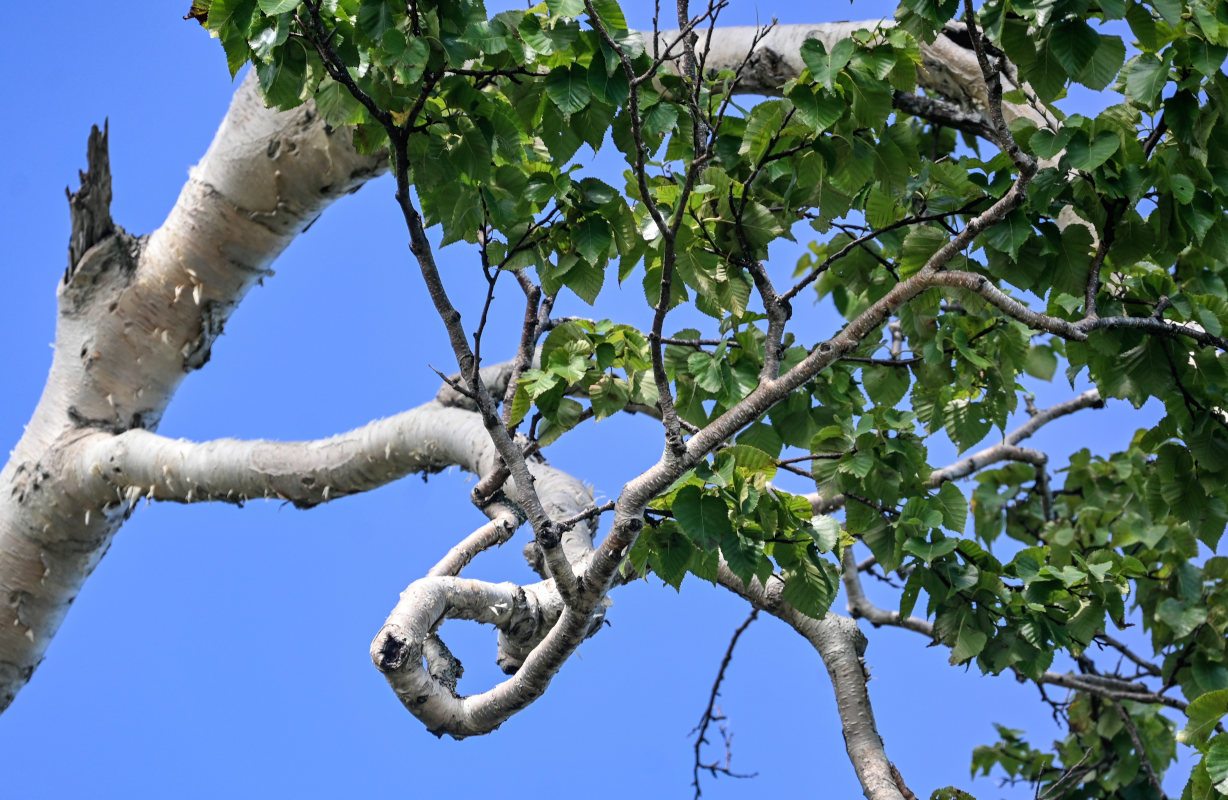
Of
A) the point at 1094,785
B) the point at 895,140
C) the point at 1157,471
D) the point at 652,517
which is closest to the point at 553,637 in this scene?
the point at 652,517

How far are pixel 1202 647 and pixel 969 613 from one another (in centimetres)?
94

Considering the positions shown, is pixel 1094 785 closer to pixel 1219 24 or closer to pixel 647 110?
pixel 1219 24

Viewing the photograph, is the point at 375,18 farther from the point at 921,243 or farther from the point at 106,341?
the point at 106,341

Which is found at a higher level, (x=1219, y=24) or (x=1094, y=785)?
(x=1219, y=24)

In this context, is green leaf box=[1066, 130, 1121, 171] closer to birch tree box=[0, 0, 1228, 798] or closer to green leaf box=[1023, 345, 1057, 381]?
birch tree box=[0, 0, 1228, 798]

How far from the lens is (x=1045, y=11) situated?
1.29 metres

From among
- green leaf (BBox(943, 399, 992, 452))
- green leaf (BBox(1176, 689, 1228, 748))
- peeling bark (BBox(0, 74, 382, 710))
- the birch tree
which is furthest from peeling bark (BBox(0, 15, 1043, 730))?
green leaf (BBox(1176, 689, 1228, 748))

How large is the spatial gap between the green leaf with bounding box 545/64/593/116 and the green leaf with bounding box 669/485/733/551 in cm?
54

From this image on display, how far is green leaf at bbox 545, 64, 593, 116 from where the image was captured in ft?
4.32

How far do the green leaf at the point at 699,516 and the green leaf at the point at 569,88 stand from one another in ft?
1.78

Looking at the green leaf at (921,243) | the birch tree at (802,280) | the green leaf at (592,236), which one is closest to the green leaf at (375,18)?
the birch tree at (802,280)

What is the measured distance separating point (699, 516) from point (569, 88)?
61 centimetres

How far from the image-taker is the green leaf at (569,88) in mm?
1316

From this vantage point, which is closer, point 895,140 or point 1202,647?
point 895,140
